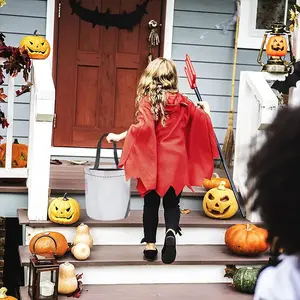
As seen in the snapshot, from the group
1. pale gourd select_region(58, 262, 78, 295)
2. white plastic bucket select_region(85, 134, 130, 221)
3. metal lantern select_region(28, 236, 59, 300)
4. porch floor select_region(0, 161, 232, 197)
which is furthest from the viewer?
porch floor select_region(0, 161, 232, 197)

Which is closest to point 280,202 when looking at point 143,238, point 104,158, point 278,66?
point 143,238

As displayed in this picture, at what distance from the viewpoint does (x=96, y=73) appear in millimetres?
7012

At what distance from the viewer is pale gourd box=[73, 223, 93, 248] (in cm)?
461

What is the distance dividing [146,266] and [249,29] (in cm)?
341

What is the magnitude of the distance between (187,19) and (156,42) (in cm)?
40

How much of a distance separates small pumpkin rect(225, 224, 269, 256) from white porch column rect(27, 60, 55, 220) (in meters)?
1.33

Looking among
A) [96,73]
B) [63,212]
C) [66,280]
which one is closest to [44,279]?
[66,280]

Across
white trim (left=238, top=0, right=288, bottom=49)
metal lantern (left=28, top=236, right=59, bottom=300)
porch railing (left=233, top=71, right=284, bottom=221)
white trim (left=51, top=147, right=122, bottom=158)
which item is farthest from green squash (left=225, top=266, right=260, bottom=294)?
white trim (left=238, top=0, right=288, bottom=49)

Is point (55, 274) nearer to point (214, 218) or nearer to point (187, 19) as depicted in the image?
point (214, 218)

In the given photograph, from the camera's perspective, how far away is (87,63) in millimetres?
6969

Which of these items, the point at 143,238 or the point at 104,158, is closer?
the point at 143,238

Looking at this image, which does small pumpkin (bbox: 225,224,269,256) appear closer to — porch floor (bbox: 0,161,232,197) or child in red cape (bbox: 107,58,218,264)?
child in red cape (bbox: 107,58,218,264)

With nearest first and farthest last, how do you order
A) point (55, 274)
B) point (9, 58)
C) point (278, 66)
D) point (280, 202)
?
1. point (280, 202)
2. point (55, 274)
3. point (9, 58)
4. point (278, 66)

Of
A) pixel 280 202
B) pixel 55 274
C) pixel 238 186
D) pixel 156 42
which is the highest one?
pixel 156 42
